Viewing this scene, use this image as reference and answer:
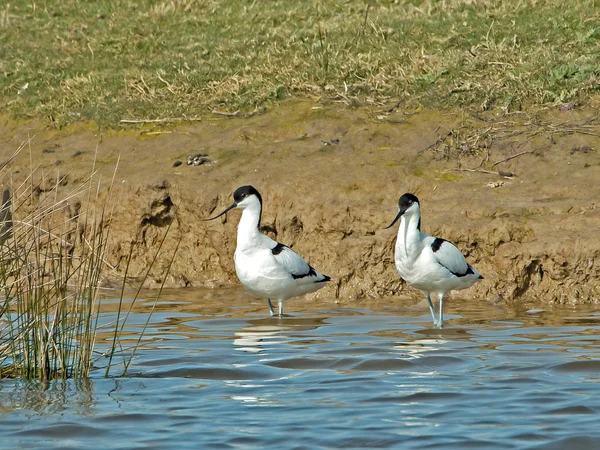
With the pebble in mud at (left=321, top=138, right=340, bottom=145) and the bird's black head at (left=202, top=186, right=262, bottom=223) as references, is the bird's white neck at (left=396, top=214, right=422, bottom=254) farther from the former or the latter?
the pebble in mud at (left=321, top=138, right=340, bottom=145)

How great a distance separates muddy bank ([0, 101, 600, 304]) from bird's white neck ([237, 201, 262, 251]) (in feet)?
2.57

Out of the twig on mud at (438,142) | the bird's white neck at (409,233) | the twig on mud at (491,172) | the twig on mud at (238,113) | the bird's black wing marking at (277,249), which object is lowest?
the bird's black wing marking at (277,249)

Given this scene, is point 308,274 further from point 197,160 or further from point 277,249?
point 197,160

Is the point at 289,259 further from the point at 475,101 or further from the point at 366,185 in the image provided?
the point at 475,101

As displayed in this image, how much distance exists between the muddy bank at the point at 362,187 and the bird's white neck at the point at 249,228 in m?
0.78

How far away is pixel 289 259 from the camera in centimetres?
976

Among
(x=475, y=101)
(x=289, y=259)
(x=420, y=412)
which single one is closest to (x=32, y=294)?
(x=420, y=412)

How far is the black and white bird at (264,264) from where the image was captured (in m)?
9.71

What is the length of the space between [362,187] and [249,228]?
1.43 m

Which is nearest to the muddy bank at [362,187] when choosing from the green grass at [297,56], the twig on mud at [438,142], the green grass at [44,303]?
the twig on mud at [438,142]

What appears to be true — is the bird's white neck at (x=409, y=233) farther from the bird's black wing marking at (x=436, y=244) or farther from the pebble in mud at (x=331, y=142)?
the pebble in mud at (x=331, y=142)

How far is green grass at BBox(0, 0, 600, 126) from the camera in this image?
1240 cm

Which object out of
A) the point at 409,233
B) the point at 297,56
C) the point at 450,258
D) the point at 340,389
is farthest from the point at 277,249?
the point at 297,56

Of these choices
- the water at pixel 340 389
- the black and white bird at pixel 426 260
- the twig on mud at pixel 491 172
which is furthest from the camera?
the twig on mud at pixel 491 172
